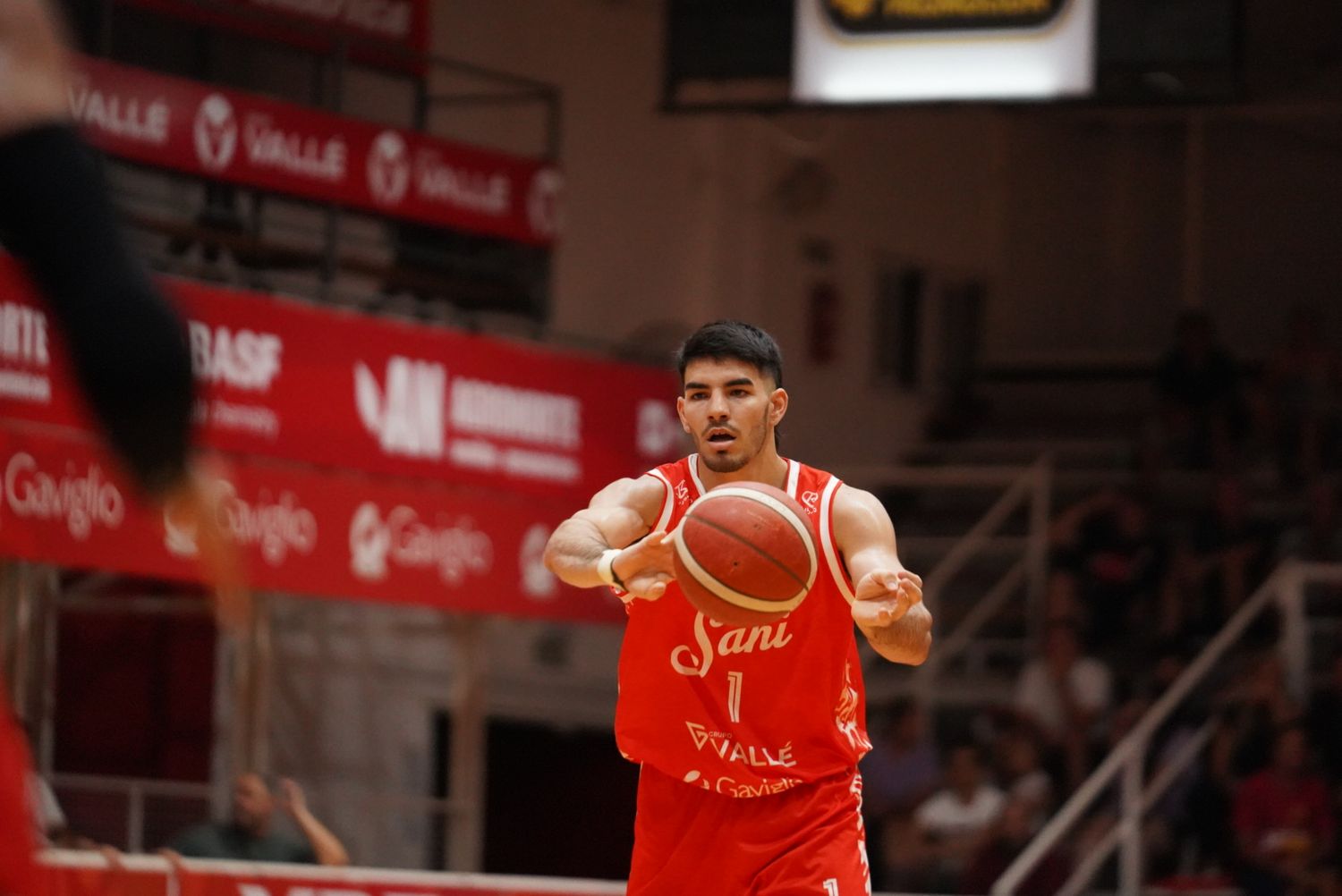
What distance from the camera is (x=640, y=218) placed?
16.9 metres

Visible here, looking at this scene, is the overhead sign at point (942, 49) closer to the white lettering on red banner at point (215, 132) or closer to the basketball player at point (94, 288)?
the white lettering on red banner at point (215, 132)

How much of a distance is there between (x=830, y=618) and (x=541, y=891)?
339 cm

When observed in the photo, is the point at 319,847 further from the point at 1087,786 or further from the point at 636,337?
the point at 636,337

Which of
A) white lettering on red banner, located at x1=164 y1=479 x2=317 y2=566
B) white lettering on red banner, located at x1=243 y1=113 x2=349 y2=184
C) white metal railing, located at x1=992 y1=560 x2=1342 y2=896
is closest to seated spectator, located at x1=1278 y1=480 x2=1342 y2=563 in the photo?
white metal railing, located at x1=992 y1=560 x2=1342 y2=896

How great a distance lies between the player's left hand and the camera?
16.1 ft

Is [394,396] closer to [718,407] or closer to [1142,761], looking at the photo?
[1142,761]

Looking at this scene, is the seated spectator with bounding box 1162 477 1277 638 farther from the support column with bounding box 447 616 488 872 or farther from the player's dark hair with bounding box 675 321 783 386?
the player's dark hair with bounding box 675 321 783 386

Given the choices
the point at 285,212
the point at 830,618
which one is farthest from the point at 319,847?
the point at 285,212

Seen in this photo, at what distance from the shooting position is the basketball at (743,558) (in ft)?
15.9

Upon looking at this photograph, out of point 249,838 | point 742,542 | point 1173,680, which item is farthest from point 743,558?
point 1173,680

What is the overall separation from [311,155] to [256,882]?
→ 4.79 m

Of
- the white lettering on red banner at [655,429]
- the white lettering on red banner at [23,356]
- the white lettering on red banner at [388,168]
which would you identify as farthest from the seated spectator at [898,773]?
the white lettering on red banner at [23,356]

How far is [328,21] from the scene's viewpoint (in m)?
12.5

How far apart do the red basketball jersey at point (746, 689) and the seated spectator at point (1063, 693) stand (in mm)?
8487
